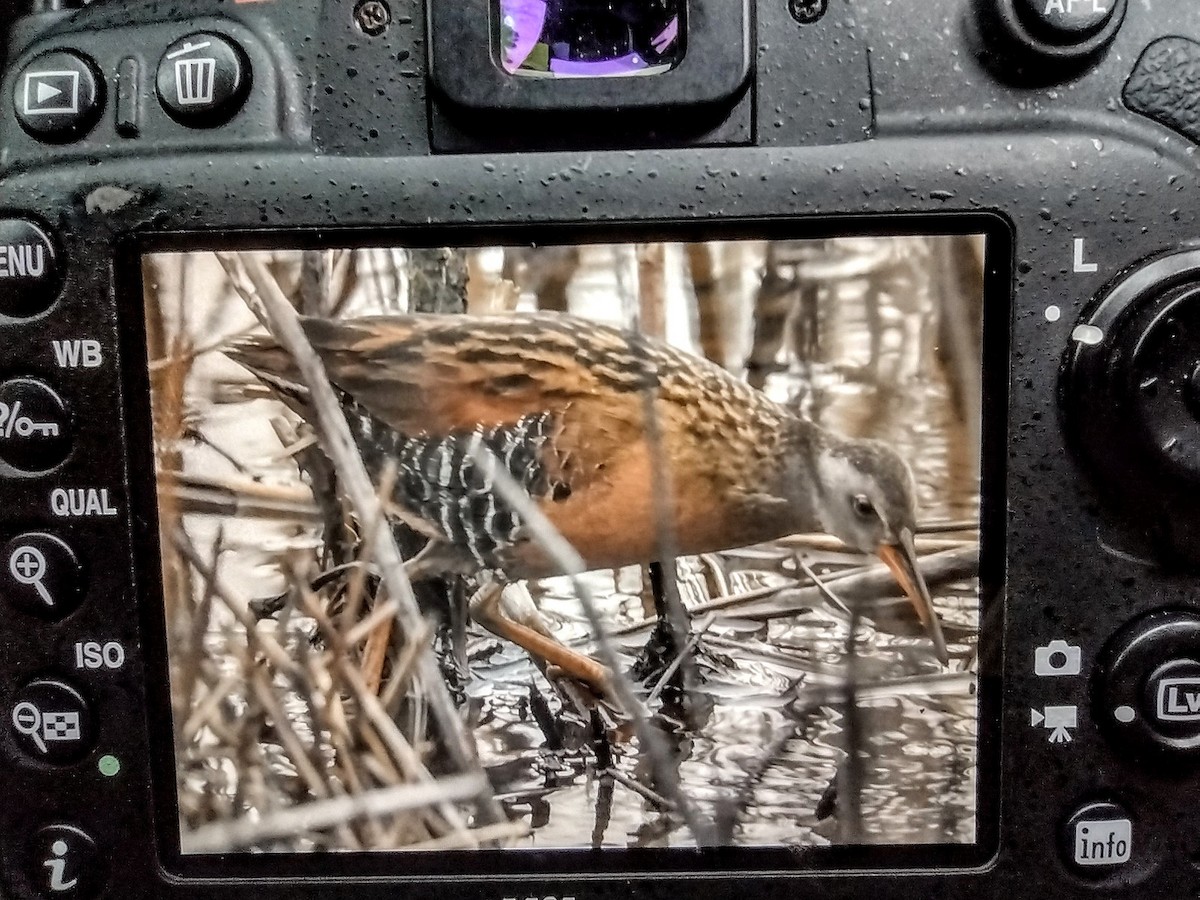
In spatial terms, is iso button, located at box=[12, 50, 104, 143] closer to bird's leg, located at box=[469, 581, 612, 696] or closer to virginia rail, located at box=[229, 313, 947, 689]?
virginia rail, located at box=[229, 313, 947, 689]

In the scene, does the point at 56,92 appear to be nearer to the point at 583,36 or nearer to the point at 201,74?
the point at 201,74

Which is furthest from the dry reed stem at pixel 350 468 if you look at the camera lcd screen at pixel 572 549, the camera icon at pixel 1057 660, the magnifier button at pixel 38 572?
the camera icon at pixel 1057 660

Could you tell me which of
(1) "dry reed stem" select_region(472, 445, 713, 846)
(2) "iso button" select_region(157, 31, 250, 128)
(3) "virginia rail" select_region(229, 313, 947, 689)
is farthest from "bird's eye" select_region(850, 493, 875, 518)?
(2) "iso button" select_region(157, 31, 250, 128)

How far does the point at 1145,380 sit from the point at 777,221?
0.13 metres

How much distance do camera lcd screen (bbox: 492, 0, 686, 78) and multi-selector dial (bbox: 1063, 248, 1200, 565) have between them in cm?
17

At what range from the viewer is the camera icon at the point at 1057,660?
354 millimetres

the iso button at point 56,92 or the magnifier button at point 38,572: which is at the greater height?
the iso button at point 56,92

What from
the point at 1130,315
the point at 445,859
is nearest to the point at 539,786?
the point at 445,859

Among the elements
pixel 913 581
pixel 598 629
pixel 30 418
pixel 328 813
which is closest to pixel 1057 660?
pixel 913 581

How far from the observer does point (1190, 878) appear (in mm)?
365

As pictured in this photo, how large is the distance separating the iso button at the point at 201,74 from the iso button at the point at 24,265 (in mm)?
66

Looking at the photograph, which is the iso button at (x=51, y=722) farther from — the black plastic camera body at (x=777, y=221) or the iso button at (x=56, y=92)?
the iso button at (x=56, y=92)

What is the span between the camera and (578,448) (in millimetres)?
364

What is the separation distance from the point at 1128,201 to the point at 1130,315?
1.5 inches
